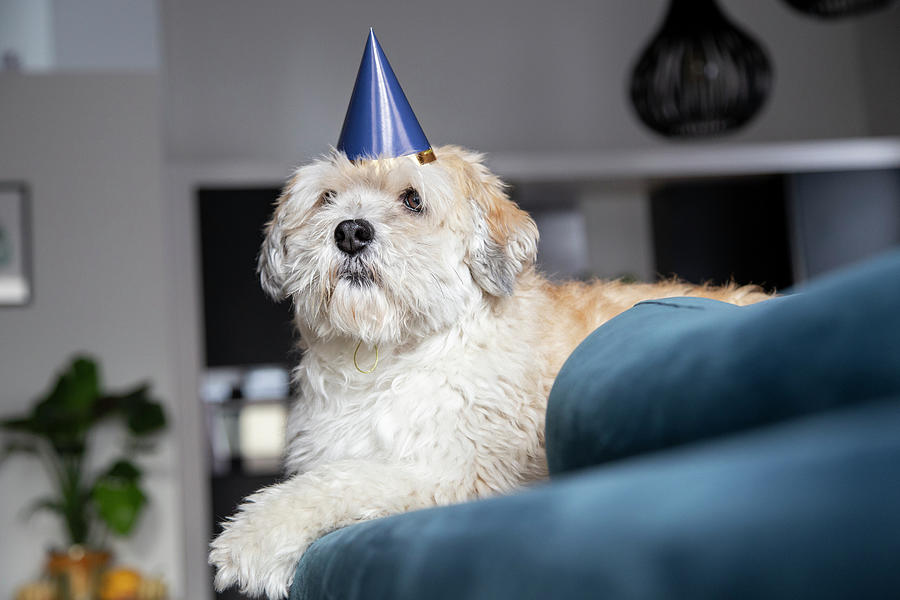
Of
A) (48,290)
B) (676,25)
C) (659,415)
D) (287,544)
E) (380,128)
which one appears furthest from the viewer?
(48,290)

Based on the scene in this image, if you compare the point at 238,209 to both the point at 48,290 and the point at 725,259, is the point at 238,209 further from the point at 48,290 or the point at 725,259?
the point at 725,259

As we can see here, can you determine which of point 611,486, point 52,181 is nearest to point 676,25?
point 52,181

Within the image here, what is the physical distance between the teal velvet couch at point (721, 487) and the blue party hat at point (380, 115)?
2.34ft

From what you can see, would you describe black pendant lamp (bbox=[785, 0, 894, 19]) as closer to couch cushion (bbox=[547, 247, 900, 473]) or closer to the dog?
the dog

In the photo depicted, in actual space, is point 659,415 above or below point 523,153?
below

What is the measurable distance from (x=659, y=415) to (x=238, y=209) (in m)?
4.68

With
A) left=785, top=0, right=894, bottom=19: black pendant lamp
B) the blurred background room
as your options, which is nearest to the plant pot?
the blurred background room

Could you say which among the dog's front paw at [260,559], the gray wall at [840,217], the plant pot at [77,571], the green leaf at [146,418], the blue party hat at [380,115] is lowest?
the plant pot at [77,571]

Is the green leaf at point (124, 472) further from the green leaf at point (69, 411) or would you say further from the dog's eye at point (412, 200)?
the dog's eye at point (412, 200)

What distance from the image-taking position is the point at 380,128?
1.27 m

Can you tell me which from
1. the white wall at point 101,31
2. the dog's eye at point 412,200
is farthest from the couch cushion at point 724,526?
the white wall at point 101,31

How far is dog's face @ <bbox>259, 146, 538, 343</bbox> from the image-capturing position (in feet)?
4.08

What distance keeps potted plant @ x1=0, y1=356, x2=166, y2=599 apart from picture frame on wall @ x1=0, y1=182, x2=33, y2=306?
484 millimetres

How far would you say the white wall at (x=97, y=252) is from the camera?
4.72m
